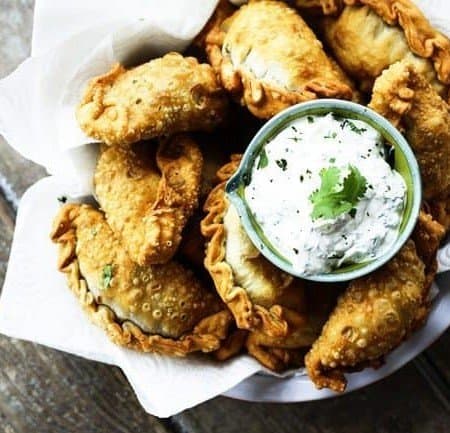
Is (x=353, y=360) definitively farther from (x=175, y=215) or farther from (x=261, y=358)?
(x=175, y=215)

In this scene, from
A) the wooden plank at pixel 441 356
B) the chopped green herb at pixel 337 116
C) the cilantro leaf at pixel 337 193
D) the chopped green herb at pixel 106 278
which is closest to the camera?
the cilantro leaf at pixel 337 193

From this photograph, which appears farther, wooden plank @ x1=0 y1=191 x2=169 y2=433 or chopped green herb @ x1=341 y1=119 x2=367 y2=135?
wooden plank @ x1=0 y1=191 x2=169 y2=433

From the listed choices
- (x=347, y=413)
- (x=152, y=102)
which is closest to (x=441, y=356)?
(x=347, y=413)

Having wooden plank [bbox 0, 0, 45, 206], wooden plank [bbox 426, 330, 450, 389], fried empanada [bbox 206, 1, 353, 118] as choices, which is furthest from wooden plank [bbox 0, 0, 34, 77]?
wooden plank [bbox 426, 330, 450, 389]

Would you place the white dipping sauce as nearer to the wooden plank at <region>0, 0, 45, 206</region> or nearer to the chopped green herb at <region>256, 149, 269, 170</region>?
the chopped green herb at <region>256, 149, 269, 170</region>


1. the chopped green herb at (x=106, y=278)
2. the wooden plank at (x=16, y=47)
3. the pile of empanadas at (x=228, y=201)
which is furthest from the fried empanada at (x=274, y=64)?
the wooden plank at (x=16, y=47)

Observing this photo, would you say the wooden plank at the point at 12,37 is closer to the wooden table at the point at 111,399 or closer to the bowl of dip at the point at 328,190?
the wooden table at the point at 111,399
